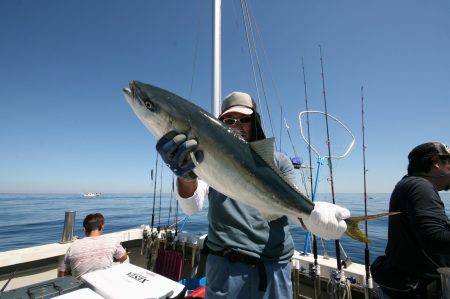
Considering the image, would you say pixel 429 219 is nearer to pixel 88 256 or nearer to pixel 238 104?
pixel 238 104

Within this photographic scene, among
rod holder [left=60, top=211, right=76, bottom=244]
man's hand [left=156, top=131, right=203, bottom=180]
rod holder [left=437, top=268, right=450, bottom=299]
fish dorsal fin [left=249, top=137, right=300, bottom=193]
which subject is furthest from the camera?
rod holder [left=60, top=211, right=76, bottom=244]

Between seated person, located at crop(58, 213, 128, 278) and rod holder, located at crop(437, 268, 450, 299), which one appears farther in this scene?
seated person, located at crop(58, 213, 128, 278)

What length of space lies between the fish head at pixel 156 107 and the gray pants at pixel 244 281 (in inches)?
52.8

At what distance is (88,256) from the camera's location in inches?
188

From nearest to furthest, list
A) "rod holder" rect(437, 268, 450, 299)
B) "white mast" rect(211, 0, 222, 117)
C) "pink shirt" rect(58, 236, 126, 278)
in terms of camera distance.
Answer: "rod holder" rect(437, 268, 450, 299) → "pink shirt" rect(58, 236, 126, 278) → "white mast" rect(211, 0, 222, 117)

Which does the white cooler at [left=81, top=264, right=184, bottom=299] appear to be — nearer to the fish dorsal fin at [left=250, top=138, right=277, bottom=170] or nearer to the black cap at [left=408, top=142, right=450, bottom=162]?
the fish dorsal fin at [left=250, top=138, right=277, bottom=170]

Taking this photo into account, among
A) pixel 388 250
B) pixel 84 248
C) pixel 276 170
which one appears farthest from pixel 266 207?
pixel 84 248

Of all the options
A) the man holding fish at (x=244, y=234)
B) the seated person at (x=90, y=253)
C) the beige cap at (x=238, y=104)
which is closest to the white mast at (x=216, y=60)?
the beige cap at (x=238, y=104)

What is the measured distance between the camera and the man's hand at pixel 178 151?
6.46ft

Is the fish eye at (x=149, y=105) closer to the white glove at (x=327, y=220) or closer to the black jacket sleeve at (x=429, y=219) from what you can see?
the white glove at (x=327, y=220)

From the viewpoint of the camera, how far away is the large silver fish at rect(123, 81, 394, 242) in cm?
201

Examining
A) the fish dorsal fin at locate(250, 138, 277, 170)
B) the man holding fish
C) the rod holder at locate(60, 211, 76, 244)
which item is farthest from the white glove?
the rod holder at locate(60, 211, 76, 244)

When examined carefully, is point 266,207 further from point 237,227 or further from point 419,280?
point 419,280

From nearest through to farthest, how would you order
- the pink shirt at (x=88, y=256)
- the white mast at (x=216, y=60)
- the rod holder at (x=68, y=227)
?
the pink shirt at (x=88, y=256) → the white mast at (x=216, y=60) → the rod holder at (x=68, y=227)
